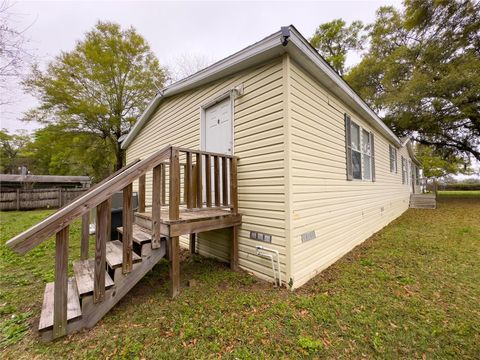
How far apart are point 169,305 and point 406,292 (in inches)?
128

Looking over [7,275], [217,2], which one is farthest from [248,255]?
[217,2]

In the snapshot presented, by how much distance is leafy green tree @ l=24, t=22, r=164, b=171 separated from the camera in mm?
11500

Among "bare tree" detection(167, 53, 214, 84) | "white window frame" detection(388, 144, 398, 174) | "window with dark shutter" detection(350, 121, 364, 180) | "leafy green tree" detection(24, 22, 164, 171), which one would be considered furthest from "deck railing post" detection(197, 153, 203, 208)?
"bare tree" detection(167, 53, 214, 84)

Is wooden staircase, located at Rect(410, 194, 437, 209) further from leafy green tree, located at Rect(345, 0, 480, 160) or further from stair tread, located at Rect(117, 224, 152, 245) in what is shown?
stair tread, located at Rect(117, 224, 152, 245)

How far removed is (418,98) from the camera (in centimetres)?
1150

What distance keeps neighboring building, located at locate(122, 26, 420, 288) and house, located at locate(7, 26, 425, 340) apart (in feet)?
0.06

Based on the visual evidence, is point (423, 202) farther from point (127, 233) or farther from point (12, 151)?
point (12, 151)

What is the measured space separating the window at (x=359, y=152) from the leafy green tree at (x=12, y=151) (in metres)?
27.9

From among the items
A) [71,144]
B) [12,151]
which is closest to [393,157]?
[71,144]

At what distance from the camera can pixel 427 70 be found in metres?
11.9

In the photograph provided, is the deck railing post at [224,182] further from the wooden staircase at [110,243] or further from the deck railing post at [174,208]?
the deck railing post at [174,208]

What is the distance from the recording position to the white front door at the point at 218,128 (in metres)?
4.16

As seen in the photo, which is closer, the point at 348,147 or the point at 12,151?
the point at 348,147

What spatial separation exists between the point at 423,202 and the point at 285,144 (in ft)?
42.7
